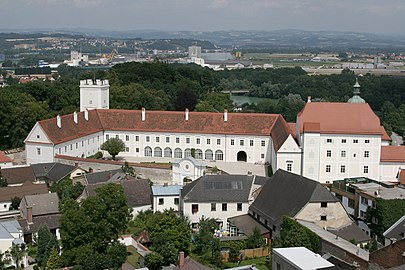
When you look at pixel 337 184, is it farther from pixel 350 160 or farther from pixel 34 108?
pixel 34 108

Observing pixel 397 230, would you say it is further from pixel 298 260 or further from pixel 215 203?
pixel 215 203

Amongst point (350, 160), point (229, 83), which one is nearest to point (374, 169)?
point (350, 160)

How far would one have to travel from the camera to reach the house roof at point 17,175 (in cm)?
4228

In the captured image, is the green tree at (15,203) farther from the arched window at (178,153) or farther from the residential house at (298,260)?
the residential house at (298,260)

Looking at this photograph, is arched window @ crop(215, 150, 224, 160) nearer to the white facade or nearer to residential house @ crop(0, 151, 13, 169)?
residential house @ crop(0, 151, 13, 169)

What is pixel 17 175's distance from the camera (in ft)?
140

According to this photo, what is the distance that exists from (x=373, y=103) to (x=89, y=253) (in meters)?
73.3

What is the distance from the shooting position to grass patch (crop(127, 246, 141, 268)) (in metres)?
29.2

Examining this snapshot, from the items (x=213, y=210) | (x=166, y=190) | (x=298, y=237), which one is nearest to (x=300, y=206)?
(x=298, y=237)

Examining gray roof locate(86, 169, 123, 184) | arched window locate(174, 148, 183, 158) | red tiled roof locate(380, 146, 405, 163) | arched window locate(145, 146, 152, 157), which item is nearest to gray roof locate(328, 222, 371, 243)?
red tiled roof locate(380, 146, 405, 163)

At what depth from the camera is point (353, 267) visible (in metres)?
23.6

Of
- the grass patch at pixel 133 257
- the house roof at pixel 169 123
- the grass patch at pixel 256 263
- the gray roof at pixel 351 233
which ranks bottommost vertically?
the grass patch at pixel 133 257

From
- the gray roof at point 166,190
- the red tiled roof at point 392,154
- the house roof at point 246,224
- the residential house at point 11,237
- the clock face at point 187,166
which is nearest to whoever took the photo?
the residential house at point 11,237

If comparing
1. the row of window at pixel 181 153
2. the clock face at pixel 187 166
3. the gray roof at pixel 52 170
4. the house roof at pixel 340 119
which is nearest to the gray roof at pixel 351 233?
the house roof at pixel 340 119
